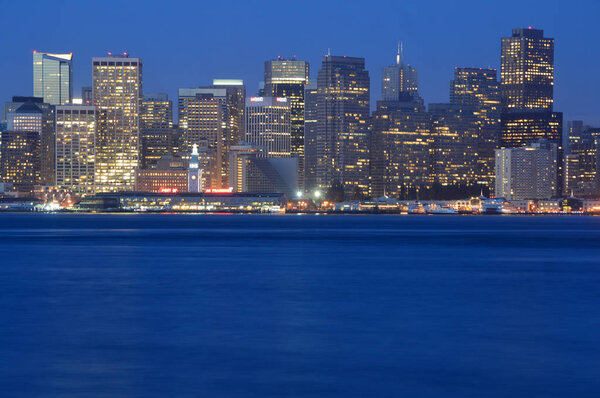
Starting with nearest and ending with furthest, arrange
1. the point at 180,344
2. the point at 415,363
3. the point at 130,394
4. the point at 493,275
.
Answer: the point at 130,394
the point at 415,363
the point at 180,344
the point at 493,275

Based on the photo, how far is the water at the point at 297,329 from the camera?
27.6 meters

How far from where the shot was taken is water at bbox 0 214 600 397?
27.6 metres

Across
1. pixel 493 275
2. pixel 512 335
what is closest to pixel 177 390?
pixel 512 335

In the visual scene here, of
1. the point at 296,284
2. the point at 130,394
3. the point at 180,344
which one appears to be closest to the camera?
the point at 130,394

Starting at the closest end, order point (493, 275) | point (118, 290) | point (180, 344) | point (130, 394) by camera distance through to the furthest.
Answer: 1. point (130, 394)
2. point (180, 344)
3. point (118, 290)
4. point (493, 275)

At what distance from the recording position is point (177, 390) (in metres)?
26.6

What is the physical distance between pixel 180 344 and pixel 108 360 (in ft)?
13.1

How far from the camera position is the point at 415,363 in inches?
1200

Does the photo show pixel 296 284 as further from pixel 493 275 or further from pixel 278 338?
pixel 278 338

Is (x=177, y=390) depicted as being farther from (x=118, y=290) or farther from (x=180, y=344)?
(x=118, y=290)

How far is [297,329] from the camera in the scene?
38.5m

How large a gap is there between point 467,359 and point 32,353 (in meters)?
14.8

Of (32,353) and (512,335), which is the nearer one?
(32,353)

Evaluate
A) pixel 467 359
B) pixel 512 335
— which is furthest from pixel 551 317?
pixel 467 359
